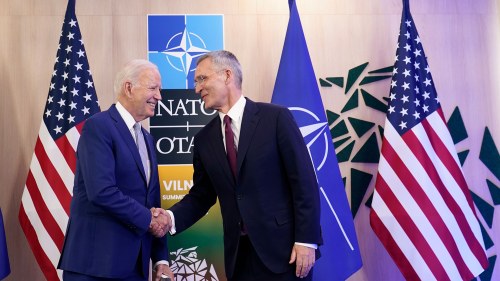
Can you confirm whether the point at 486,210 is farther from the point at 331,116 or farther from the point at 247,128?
the point at 247,128

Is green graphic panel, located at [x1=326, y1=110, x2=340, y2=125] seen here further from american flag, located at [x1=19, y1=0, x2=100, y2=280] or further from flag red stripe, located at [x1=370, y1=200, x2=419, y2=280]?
american flag, located at [x1=19, y1=0, x2=100, y2=280]

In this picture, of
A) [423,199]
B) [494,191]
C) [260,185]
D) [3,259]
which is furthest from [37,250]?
[494,191]

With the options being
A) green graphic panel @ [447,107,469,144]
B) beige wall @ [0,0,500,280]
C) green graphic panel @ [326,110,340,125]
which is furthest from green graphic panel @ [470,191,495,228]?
green graphic panel @ [326,110,340,125]

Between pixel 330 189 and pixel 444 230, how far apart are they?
824 mm

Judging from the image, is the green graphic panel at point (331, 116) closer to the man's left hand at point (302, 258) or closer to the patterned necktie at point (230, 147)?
the patterned necktie at point (230, 147)

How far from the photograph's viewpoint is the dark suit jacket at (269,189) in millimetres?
2406

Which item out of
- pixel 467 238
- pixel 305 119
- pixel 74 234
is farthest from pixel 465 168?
pixel 74 234

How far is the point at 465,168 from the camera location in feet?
13.9

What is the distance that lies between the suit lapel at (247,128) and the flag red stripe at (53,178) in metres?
1.67

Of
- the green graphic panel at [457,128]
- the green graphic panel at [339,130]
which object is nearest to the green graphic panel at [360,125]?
the green graphic panel at [339,130]

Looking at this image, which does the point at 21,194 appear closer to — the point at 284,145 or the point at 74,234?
the point at 74,234

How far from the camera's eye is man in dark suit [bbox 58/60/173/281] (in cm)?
234

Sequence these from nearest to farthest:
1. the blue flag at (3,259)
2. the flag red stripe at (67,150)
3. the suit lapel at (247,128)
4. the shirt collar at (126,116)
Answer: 1. the suit lapel at (247,128)
2. the shirt collar at (126,116)
3. the blue flag at (3,259)
4. the flag red stripe at (67,150)

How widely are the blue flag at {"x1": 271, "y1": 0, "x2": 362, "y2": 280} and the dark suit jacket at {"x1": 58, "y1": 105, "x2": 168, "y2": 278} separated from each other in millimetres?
1522
